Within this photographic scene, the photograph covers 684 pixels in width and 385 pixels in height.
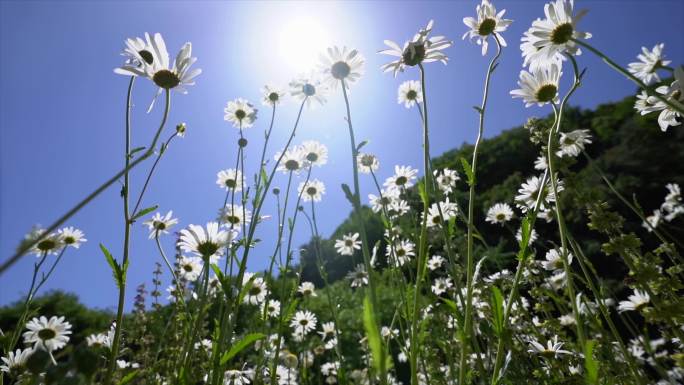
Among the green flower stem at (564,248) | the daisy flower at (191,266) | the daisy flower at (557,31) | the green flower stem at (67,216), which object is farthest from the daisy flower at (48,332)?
the daisy flower at (557,31)

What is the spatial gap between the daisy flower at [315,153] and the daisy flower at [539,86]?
6.09ft

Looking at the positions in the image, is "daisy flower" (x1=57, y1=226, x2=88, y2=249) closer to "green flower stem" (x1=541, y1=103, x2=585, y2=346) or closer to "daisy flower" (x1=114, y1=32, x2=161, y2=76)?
"daisy flower" (x1=114, y1=32, x2=161, y2=76)

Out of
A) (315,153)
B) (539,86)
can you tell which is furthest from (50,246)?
(539,86)

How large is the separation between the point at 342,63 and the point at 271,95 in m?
1.24

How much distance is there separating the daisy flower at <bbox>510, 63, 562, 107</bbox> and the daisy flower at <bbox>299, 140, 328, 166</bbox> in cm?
185

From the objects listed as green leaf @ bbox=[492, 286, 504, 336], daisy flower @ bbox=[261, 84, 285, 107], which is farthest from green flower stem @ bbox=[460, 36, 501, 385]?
daisy flower @ bbox=[261, 84, 285, 107]

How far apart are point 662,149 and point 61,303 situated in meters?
14.9

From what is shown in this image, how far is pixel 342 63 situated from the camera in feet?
5.75

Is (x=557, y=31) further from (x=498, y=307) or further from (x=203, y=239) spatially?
(x=203, y=239)

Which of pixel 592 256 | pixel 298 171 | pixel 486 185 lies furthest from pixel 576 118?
pixel 298 171

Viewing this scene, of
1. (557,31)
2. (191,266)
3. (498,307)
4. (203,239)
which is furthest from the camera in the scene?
(191,266)

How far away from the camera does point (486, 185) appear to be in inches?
522

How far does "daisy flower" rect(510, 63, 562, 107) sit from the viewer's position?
1.57m

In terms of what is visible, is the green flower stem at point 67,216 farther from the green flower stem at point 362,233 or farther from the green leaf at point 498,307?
the green leaf at point 498,307
